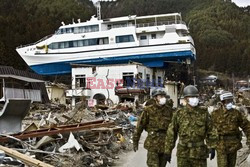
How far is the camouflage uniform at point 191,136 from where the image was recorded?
5.12 meters

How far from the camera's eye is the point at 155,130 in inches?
246

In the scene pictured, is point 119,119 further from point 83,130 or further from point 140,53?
point 140,53

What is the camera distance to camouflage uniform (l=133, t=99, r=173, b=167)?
612 centimetres

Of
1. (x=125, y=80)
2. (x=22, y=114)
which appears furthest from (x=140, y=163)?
(x=125, y=80)

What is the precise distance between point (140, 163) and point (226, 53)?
90.9 meters

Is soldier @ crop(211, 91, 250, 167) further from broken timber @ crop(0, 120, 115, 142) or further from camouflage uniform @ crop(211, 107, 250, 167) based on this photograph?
broken timber @ crop(0, 120, 115, 142)

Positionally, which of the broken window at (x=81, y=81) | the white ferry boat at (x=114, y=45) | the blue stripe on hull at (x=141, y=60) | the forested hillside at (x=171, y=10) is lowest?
the broken window at (x=81, y=81)

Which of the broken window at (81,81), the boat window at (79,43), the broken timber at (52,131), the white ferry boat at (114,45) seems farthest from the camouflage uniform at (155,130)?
the boat window at (79,43)

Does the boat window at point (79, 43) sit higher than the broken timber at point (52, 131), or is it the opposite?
the boat window at point (79, 43)

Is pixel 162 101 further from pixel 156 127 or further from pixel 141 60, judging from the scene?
pixel 141 60

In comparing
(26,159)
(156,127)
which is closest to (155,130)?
(156,127)

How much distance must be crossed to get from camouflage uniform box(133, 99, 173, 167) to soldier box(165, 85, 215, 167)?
0.91m

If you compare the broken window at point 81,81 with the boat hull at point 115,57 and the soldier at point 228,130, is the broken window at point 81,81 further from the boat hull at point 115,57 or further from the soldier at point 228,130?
the soldier at point 228,130

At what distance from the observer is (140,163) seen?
10.2 m
